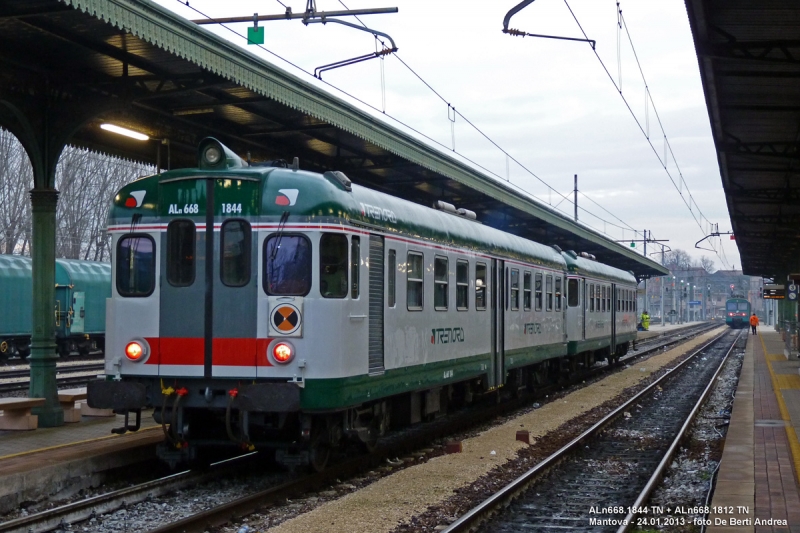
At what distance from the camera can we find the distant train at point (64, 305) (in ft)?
91.4

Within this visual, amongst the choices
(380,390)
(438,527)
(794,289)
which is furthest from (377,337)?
(794,289)

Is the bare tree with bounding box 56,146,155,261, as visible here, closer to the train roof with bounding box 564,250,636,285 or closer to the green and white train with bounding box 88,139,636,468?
the train roof with bounding box 564,250,636,285

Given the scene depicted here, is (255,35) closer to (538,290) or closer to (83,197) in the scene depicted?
(538,290)

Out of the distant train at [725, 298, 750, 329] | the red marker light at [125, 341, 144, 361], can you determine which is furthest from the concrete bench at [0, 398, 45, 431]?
the distant train at [725, 298, 750, 329]

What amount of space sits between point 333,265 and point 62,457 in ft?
11.2

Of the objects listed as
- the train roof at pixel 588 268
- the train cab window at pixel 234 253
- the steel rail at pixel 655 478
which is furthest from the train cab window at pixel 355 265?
the train roof at pixel 588 268

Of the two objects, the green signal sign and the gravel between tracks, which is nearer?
the gravel between tracks

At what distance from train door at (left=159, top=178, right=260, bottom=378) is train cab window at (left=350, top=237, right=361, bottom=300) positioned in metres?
1.01

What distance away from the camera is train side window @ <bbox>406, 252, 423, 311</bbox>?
11.6 meters

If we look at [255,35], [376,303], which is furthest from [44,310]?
[255,35]

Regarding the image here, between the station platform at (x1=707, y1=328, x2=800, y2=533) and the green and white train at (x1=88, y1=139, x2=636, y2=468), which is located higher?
the green and white train at (x1=88, y1=139, x2=636, y2=468)

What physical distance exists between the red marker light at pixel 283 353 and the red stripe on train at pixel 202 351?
11 centimetres

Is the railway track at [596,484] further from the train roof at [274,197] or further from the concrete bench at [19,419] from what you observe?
the concrete bench at [19,419]

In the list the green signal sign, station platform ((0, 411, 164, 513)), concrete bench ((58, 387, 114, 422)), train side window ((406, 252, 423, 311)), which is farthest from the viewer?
the green signal sign
